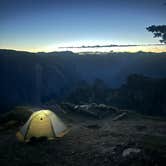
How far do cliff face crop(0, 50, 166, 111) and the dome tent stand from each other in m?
37.0

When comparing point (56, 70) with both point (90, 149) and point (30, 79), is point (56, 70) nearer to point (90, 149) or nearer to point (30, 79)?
point (30, 79)

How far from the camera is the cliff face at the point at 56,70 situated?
5838 centimetres

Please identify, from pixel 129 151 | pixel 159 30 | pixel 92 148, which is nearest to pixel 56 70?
pixel 159 30

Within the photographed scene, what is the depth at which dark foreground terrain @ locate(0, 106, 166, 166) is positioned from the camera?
24.8ft

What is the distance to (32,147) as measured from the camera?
9.79 metres

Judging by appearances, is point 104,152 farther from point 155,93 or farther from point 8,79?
point 8,79

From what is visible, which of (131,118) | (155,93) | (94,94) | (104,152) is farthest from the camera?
(94,94)

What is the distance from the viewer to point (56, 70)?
68250mm

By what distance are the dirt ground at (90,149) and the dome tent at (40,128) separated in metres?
0.38

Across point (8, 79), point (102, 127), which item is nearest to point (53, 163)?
point (102, 127)

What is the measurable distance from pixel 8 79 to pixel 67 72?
71.7 feet

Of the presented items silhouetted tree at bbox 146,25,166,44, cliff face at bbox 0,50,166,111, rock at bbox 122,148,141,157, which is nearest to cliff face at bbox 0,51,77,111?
cliff face at bbox 0,50,166,111

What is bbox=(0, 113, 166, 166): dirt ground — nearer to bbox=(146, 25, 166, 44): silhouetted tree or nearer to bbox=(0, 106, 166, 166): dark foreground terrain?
bbox=(0, 106, 166, 166): dark foreground terrain

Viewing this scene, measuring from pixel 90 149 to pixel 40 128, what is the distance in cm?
292
